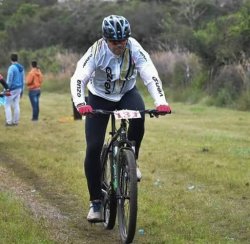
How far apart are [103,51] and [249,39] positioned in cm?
1924

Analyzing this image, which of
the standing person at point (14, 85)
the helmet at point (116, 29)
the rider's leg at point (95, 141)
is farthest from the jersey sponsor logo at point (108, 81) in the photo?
the standing person at point (14, 85)

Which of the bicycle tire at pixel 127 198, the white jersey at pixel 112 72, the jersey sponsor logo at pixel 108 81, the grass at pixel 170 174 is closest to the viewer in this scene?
the bicycle tire at pixel 127 198

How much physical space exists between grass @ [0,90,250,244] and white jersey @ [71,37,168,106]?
1.51 metres

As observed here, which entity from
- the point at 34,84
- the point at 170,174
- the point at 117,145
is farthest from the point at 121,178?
the point at 34,84

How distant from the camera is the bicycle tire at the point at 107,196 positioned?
646 centimetres

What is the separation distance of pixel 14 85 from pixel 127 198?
1185cm

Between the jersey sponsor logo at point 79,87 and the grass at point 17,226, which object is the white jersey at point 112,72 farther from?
the grass at point 17,226

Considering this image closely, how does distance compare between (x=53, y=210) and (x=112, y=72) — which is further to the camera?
(x=53, y=210)

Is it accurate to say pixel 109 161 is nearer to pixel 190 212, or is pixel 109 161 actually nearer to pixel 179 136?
pixel 190 212

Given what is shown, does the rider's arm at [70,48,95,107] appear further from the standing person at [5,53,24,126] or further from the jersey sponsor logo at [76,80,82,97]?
the standing person at [5,53,24,126]

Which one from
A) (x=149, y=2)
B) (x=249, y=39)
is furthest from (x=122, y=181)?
(x=149, y=2)

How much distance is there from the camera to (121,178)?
20.1 ft

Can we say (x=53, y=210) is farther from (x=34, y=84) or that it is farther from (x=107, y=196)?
(x=34, y=84)

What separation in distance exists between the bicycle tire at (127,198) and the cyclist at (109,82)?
1.54 feet
